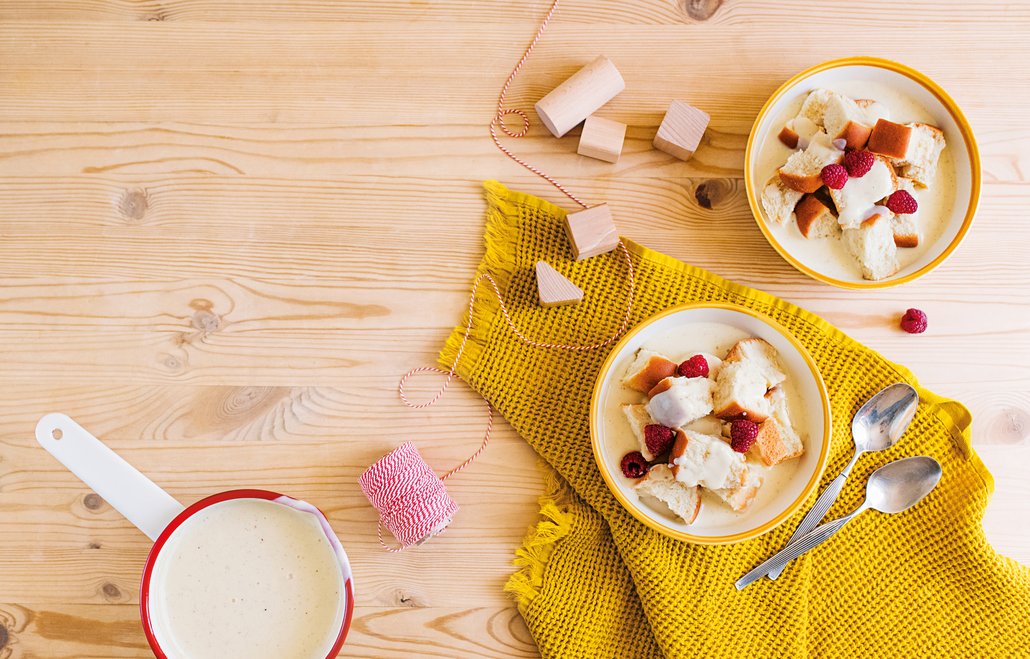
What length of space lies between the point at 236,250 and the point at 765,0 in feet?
3.13

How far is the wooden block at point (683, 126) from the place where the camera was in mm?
1203

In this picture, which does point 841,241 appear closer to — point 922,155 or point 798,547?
point 922,155

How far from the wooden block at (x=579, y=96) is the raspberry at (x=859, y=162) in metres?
0.36

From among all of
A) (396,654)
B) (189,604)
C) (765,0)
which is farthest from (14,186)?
(765,0)

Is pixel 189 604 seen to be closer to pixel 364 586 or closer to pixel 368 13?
pixel 364 586

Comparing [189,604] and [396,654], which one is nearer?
[189,604]

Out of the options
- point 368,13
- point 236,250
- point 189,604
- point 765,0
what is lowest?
point 189,604

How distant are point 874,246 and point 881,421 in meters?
0.27

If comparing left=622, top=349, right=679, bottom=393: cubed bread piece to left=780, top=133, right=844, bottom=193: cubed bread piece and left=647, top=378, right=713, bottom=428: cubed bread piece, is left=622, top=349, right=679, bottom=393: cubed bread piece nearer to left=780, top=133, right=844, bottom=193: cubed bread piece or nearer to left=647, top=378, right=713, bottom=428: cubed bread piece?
left=647, top=378, right=713, bottom=428: cubed bread piece

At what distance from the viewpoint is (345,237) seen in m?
1.24

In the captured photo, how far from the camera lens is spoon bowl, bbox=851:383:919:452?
1166 mm

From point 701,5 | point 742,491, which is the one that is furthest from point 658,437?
point 701,5

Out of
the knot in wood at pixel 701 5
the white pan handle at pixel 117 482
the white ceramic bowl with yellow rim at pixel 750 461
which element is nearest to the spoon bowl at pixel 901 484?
the white ceramic bowl with yellow rim at pixel 750 461

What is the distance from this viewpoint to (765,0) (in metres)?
1.25
